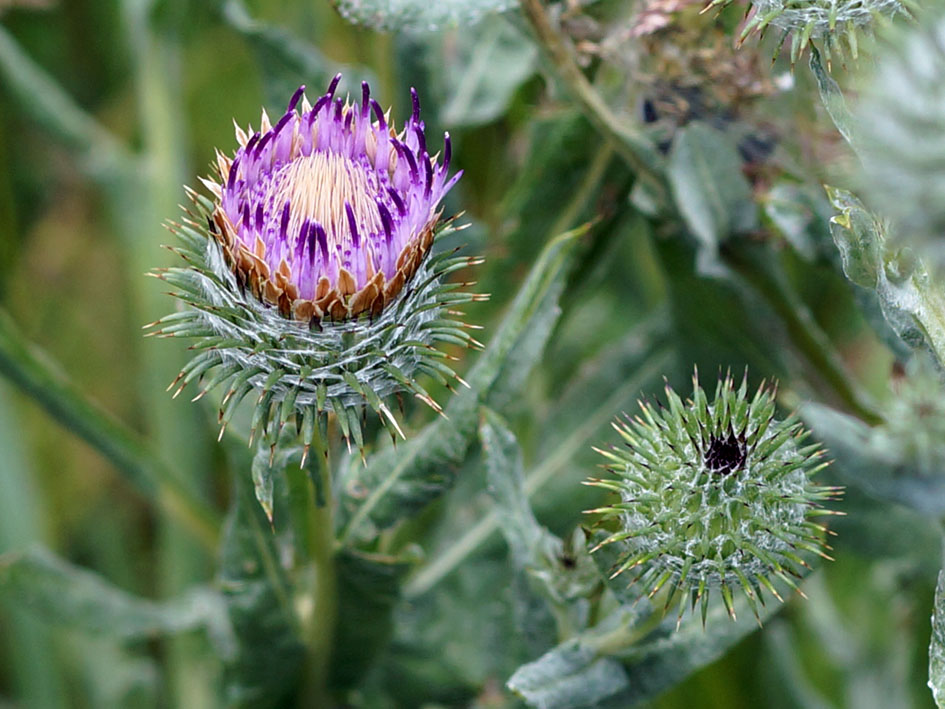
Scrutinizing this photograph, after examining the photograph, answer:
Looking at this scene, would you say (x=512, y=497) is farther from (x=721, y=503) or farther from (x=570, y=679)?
(x=721, y=503)

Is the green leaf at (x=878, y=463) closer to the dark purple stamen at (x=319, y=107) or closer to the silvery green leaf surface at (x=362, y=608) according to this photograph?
the silvery green leaf surface at (x=362, y=608)

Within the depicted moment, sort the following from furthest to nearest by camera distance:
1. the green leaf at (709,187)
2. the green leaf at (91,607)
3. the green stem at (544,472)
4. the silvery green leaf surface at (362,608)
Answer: the green stem at (544,472) → the green leaf at (91,607) → the green leaf at (709,187) → the silvery green leaf surface at (362,608)

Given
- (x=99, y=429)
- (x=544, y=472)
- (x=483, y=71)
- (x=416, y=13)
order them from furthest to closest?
1. (x=483, y=71)
2. (x=544, y=472)
3. (x=99, y=429)
4. (x=416, y=13)

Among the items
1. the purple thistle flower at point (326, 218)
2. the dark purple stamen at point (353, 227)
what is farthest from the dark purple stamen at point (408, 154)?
the dark purple stamen at point (353, 227)

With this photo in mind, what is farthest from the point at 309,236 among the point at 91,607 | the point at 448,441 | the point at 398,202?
the point at 91,607

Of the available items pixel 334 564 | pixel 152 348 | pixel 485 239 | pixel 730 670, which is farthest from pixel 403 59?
pixel 730 670

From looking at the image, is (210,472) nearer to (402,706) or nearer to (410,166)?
(402,706)
